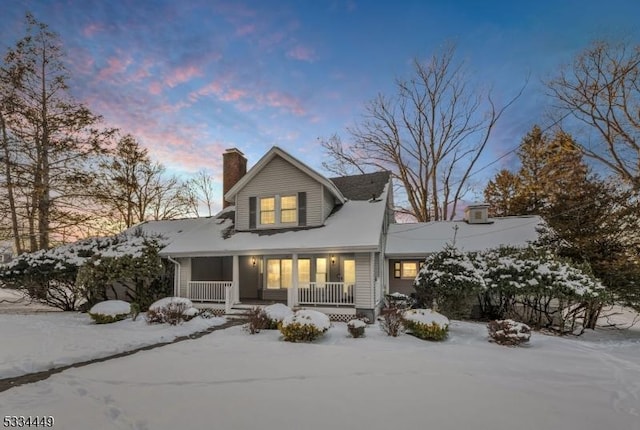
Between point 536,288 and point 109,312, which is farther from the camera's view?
point 109,312

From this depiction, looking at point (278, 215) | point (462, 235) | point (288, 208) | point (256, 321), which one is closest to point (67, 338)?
point (256, 321)

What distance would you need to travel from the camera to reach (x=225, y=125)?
1777 centimetres

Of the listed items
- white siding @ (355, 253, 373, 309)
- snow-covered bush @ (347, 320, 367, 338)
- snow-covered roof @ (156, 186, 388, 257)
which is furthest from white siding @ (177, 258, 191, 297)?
snow-covered bush @ (347, 320, 367, 338)

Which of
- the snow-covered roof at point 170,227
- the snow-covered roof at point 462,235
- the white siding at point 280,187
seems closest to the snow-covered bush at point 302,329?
the white siding at point 280,187

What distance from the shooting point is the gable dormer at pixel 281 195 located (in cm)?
1430

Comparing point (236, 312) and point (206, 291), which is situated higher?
point (206, 291)

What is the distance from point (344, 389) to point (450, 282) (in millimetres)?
6639

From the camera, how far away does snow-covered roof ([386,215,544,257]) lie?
14.9m

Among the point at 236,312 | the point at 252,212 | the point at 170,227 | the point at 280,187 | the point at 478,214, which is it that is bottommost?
the point at 236,312

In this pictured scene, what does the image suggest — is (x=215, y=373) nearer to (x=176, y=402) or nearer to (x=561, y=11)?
(x=176, y=402)

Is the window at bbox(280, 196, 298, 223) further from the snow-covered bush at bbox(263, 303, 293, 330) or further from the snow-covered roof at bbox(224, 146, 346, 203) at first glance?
the snow-covered bush at bbox(263, 303, 293, 330)

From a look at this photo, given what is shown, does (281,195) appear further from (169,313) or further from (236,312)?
(169,313)

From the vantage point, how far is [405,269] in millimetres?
16922

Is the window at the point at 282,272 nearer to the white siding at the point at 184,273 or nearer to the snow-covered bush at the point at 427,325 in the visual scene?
the white siding at the point at 184,273
